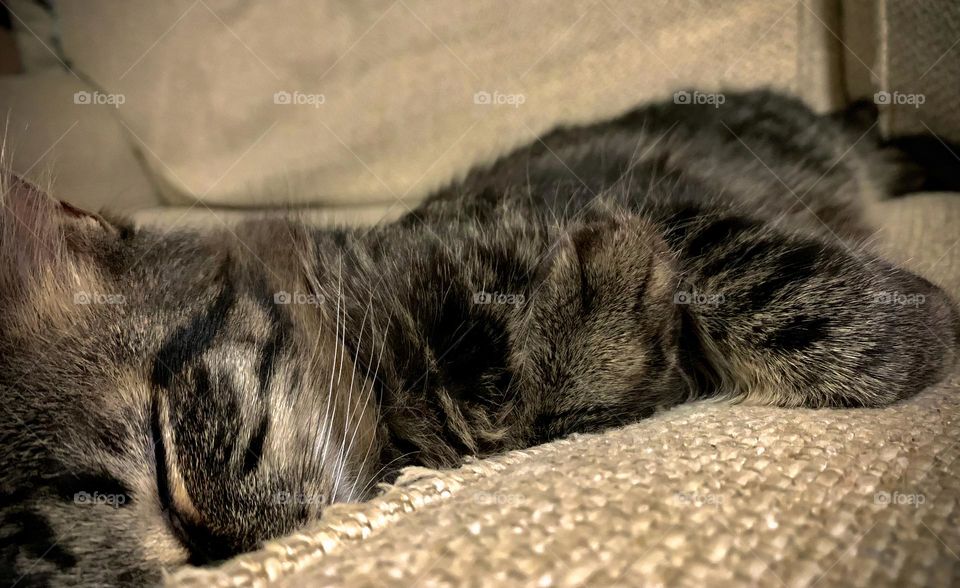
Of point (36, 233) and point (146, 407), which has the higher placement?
point (36, 233)

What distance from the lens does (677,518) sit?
565 millimetres

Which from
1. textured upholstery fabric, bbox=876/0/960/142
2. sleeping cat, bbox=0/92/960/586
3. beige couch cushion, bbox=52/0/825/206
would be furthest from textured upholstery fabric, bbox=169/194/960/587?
→ beige couch cushion, bbox=52/0/825/206

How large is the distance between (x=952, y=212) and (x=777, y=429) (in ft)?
3.57

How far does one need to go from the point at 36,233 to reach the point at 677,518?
940mm

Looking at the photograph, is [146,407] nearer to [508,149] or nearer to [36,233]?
[36,233]

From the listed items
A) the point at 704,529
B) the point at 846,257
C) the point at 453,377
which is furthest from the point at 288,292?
the point at 846,257

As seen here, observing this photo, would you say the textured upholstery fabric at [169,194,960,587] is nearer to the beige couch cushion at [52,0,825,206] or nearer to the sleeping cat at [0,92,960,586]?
the sleeping cat at [0,92,960,586]

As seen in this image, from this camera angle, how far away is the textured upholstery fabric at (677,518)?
20.1 inches

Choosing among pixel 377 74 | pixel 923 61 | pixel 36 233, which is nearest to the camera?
pixel 36 233

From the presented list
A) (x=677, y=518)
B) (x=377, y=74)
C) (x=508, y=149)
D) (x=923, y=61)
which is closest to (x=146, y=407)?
(x=677, y=518)

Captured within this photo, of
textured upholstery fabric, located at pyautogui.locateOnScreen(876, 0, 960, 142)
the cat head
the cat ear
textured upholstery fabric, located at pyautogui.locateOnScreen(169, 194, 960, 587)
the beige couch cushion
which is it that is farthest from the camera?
the beige couch cushion

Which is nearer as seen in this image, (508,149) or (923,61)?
(923,61)

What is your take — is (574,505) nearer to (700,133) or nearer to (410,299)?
(410,299)

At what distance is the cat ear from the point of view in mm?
872
